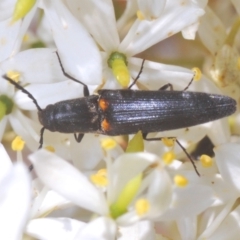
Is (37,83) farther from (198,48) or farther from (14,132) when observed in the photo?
(198,48)

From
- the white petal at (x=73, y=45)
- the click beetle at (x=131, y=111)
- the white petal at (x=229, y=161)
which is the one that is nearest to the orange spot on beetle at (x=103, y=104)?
the click beetle at (x=131, y=111)

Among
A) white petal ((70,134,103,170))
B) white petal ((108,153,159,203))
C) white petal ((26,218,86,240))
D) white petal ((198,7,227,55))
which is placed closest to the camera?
white petal ((108,153,159,203))

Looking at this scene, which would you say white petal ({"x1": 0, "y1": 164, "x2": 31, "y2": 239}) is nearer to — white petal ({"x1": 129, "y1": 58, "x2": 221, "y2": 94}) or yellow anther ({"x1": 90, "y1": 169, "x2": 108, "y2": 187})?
yellow anther ({"x1": 90, "y1": 169, "x2": 108, "y2": 187})

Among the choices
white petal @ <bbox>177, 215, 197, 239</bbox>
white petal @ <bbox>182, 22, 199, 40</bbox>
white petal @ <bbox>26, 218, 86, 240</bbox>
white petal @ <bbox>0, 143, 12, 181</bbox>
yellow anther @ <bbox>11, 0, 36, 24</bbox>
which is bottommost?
white petal @ <bbox>177, 215, 197, 239</bbox>

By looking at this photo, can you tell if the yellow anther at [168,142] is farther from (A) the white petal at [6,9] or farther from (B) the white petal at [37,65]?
(A) the white petal at [6,9]

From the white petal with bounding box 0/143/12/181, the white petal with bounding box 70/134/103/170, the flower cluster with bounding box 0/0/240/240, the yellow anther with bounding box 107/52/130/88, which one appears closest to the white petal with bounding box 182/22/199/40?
the flower cluster with bounding box 0/0/240/240

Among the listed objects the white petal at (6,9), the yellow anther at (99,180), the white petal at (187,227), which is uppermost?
the white petal at (6,9)

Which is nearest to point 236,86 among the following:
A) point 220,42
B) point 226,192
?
point 220,42
